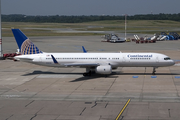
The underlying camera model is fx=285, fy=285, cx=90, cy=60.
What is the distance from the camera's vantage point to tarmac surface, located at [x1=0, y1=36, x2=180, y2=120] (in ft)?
84.8

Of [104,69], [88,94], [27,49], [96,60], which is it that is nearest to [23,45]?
[27,49]

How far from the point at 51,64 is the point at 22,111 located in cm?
1841

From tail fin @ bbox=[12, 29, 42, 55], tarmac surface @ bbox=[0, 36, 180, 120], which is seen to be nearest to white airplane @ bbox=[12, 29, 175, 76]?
tail fin @ bbox=[12, 29, 42, 55]

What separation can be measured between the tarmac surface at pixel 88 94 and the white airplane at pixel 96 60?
1.68 m

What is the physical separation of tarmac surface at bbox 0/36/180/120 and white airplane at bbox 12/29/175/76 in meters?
1.68

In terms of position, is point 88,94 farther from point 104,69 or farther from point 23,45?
point 23,45

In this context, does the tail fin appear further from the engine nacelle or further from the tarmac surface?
the engine nacelle

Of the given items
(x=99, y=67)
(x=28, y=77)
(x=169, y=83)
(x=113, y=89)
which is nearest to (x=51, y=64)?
(x=28, y=77)

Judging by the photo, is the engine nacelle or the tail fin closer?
the engine nacelle

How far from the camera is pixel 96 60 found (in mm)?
43594

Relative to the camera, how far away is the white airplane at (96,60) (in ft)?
140

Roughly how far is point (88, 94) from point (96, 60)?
11.5m

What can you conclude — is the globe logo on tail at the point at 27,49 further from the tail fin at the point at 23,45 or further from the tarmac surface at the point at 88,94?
the tarmac surface at the point at 88,94

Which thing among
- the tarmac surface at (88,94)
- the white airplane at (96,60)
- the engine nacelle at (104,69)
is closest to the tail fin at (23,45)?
the white airplane at (96,60)
